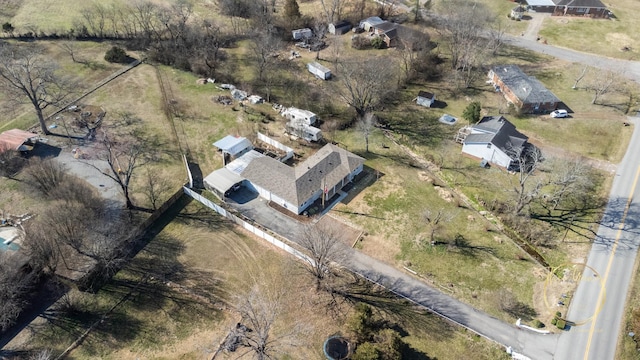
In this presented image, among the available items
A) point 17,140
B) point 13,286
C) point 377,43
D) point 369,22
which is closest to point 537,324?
point 13,286

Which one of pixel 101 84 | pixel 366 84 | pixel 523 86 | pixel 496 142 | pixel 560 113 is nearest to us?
pixel 496 142

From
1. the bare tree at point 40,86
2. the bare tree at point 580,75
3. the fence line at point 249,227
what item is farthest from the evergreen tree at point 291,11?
the bare tree at point 580,75

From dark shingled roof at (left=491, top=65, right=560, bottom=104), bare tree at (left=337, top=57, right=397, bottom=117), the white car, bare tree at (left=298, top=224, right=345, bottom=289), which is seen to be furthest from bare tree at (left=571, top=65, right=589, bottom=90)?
bare tree at (left=298, top=224, right=345, bottom=289)

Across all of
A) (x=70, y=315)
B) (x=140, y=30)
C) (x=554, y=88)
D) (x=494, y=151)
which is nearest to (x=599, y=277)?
(x=494, y=151)

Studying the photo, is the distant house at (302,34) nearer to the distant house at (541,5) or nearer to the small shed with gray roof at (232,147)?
the small shed with gray roof at (232,147)

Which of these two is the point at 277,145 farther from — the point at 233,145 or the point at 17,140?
the point at 17,140
